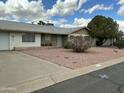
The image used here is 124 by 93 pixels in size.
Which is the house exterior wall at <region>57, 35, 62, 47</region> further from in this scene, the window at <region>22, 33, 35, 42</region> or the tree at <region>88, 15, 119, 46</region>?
the tree at <region>88, 15, 119, 46</region>

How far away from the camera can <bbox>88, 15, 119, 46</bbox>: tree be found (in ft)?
102

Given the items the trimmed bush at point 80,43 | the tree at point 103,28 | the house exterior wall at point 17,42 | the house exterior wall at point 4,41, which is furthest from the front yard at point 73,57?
the tree at point 103,28

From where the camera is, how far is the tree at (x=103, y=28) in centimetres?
3112

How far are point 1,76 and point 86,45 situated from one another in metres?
12.9

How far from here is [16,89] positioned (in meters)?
5.52

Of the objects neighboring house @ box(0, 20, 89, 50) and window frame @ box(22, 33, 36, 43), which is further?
window frame @ box(22, 33, 36, 43)

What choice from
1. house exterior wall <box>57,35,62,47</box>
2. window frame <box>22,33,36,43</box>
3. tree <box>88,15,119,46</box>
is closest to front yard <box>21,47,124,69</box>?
window frame <box>22,33,36,43</box>

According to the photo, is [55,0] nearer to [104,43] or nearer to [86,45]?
[86,45]

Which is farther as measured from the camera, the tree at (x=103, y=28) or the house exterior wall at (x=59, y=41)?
the tree at (x=103, y=28)

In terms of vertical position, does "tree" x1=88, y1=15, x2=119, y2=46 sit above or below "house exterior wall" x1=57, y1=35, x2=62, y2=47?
above

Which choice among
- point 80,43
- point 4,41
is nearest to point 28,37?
point 4,41

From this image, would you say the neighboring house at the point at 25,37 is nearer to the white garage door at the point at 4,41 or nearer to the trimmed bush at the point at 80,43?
the white garage door at the point at 4,41

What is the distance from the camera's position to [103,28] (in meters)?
31.4

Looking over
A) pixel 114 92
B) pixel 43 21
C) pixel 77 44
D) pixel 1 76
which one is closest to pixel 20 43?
pixel 77 44
